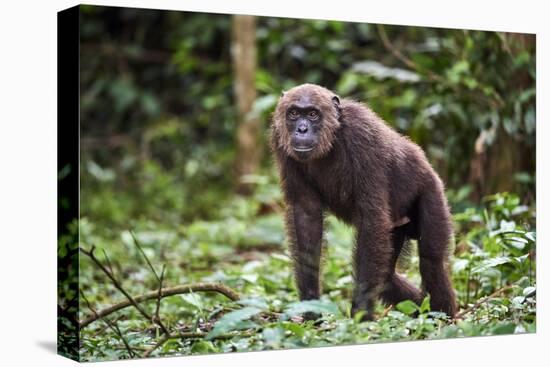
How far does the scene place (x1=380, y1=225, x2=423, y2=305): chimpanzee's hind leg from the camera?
7199mm

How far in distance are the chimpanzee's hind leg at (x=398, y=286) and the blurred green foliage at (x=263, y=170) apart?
168 mm

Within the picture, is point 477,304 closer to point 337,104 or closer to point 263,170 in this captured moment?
point 337,104

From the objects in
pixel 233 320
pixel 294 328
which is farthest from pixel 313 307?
pixel 233 320

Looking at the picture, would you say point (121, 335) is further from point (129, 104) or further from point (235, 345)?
point (129, 104)

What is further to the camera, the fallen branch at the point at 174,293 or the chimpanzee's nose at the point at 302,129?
the chimpanzee's nose at the point at 302,129

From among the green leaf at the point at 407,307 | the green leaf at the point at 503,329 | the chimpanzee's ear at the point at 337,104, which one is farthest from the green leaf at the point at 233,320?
the green leaf at the point at 503,329

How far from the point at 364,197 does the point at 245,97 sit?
806 cm

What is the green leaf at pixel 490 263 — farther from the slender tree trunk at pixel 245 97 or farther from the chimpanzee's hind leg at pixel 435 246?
the slender tree trunk at pixel 245 97

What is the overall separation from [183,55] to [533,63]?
738 cm

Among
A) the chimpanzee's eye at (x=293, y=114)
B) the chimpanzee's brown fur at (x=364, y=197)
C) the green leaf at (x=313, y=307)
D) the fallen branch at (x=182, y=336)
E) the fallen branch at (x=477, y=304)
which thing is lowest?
the fallen branch at (x=182, y=336)

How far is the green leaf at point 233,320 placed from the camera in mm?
6180

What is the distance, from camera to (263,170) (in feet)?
47.8

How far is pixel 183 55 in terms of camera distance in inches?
583

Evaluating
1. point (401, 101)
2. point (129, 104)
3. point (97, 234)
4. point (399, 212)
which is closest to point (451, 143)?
point (401, 101)
